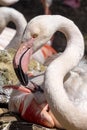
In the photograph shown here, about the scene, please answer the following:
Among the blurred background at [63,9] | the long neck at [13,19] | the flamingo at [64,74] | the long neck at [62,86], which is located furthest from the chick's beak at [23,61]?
the blurred background at [63,9]

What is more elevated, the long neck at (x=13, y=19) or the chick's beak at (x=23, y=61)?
the chick's beak at (x=23, y=61)

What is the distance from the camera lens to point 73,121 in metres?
3.55

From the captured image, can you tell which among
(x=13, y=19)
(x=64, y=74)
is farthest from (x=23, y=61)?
(x=13, y=19)

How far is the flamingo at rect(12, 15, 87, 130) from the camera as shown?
11.6ft

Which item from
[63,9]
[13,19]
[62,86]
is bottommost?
[63,9]

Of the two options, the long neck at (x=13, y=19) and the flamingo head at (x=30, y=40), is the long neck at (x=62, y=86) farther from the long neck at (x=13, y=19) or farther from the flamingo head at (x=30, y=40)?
the long neck at (x=13, y=19)

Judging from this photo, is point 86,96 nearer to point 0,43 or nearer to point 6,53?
point 6,53

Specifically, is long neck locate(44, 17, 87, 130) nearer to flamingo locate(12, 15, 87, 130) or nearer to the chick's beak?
flamingo locate(12, 15, 87, 130)

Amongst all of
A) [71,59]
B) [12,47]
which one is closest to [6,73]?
[71,59]

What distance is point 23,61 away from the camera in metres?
3.70

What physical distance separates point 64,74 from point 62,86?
0.45 ft

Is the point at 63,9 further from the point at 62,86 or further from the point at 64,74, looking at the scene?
the point at 62,86

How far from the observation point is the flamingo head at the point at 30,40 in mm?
3674

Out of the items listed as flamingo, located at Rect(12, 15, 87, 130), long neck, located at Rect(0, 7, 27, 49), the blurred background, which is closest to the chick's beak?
flamingo, located at Rect(12, 15, 87, 130)
